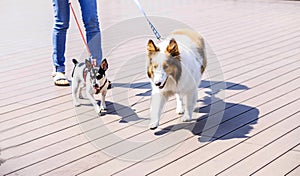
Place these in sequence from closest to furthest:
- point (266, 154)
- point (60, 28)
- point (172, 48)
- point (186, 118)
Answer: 1. point (266, 154)
2. point (172, 48)
3. point (186, 118)
4. point (60, 28)

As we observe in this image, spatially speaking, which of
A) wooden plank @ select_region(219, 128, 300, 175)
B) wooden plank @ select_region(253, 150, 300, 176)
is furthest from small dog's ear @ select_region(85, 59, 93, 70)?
wooden plank @ select_region(253, 150, 300, 176)

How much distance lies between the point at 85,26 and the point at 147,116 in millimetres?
947

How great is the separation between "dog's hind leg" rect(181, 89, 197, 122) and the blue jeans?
36.3 inches

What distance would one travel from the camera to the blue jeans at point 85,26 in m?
3.76

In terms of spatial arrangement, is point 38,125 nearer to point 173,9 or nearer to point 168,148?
point 168,148

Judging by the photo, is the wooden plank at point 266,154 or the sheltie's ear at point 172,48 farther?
the sheltie's ear at point 172,48

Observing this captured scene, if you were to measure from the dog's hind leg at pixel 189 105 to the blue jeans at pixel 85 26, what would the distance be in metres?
0.92

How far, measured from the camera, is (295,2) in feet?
27.1

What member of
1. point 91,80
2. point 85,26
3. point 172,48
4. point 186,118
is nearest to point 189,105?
point 186,118

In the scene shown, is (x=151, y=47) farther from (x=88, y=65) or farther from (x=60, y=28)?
(x=60, y=28)

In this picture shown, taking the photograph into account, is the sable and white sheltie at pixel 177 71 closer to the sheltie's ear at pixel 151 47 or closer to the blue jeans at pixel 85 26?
the sheltie's ear at pixel 151 47

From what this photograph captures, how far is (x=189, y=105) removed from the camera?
309 centimetres

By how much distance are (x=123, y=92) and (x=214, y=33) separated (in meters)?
2.41

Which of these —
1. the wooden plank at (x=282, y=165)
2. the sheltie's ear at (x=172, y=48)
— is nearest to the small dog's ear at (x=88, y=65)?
the sheltie's ear at (x=172, y=48)
